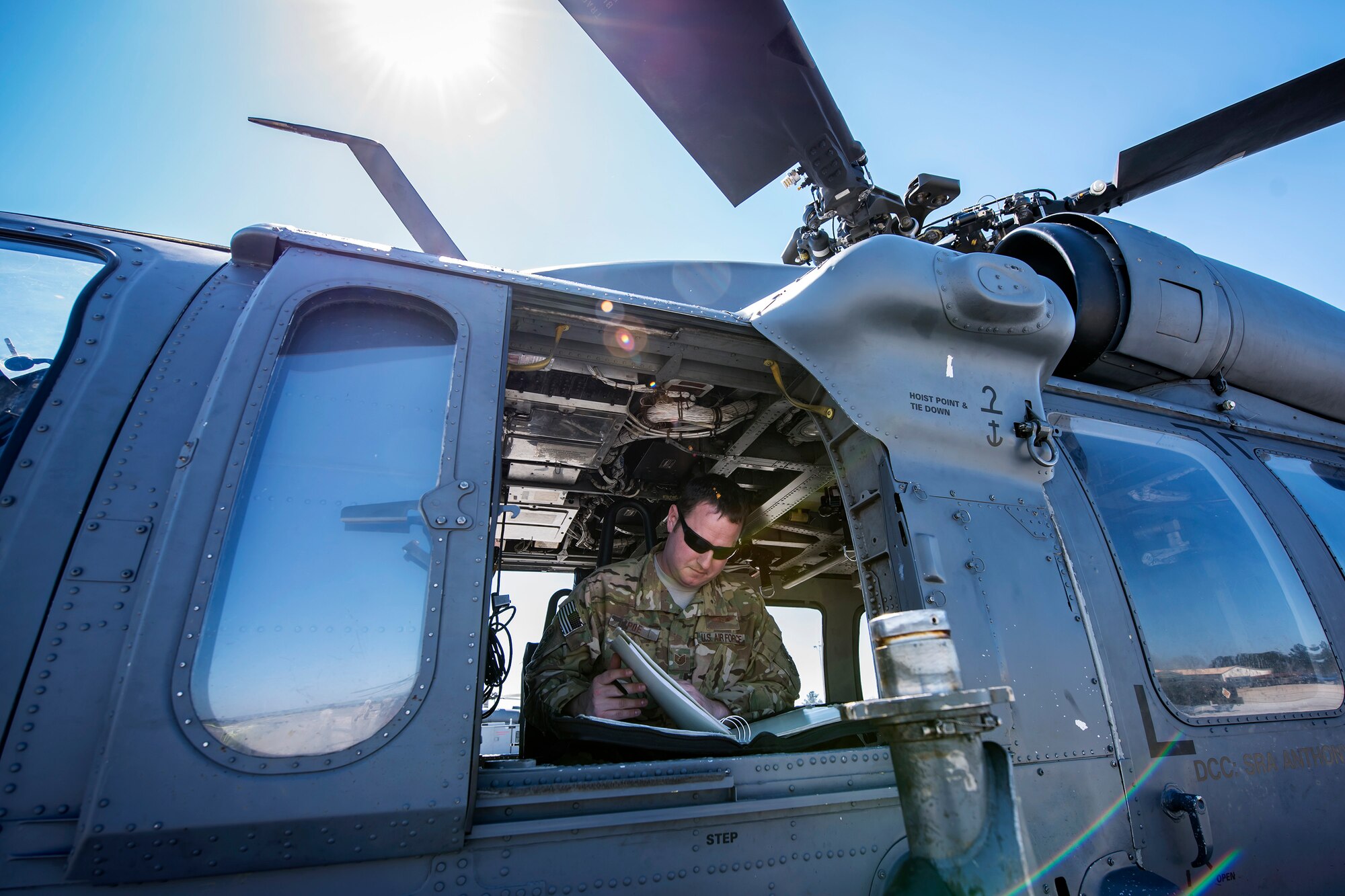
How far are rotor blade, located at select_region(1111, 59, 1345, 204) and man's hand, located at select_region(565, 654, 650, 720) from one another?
3.97m

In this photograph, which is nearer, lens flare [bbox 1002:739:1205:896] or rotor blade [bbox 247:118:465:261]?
lens flare [bbox 1002:739:1205:896]

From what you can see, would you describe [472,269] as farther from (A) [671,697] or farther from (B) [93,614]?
(A) [671,697]

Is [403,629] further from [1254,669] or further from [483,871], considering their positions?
[1254,669]

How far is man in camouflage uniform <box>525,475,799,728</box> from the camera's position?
108 inches

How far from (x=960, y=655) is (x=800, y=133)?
134 inches

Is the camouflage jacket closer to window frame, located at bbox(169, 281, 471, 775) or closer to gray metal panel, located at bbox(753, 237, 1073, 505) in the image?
window frame, located at bbox(169, 281, 471, 775)

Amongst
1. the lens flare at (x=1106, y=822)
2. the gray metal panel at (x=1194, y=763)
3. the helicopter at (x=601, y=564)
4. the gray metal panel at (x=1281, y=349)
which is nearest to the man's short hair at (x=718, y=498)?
the helicopter at (x=601, y=564)

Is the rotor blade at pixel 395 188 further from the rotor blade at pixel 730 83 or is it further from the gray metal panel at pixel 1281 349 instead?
the gray metal panel at pixel 1281 349


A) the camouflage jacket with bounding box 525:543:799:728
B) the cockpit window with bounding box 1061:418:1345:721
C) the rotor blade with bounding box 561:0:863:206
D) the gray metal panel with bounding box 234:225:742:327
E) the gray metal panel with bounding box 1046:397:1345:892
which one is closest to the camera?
the gray metal panel with bounding box 234:225:742:327

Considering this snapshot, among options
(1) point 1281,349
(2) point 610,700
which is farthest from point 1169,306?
(2) point 610,700

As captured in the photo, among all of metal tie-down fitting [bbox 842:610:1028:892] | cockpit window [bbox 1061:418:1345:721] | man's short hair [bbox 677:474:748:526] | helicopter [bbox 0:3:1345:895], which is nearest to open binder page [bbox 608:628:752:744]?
helicopter [bbox 0:3:1345:895]

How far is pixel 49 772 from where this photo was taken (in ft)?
3.91

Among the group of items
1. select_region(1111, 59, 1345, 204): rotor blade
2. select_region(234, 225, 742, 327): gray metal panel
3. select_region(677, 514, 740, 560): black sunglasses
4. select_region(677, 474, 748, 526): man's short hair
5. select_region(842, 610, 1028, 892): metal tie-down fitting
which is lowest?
select_region(842, 610, 1028, 892): metal tie-down fitting

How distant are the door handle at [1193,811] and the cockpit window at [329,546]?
2270 mm
